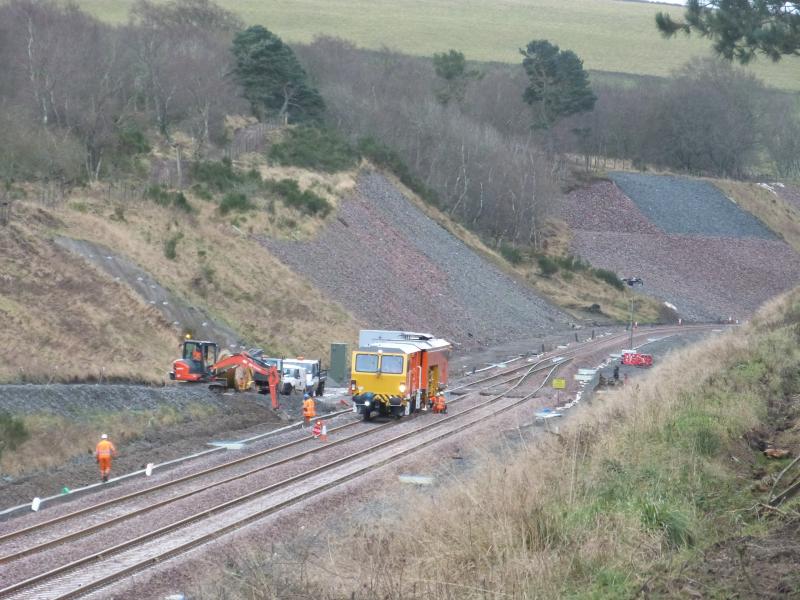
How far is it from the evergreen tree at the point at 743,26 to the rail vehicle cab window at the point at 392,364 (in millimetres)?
13562

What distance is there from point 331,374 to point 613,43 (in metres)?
127

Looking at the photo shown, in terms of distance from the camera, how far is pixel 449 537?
37.8 feet

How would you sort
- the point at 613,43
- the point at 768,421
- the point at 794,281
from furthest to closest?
the point at 613,43 < the point at 794,281 < the point at 768,421

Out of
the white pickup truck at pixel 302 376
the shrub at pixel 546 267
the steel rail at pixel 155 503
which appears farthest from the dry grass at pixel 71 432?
the shrub at pixel 546 267

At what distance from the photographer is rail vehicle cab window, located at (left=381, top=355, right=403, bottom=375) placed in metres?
32.2

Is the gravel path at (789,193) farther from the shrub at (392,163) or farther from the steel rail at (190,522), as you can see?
the steel rail at (190,522)

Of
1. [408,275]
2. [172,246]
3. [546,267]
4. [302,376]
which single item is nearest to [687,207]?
[546,267]

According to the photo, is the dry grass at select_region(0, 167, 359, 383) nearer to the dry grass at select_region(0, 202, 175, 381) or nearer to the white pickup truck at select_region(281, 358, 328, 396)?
the dry grass at select_region(0, 202, 175, 381)

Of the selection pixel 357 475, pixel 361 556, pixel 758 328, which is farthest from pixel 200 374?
pixel 361 556

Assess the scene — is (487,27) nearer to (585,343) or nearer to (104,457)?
(585,343)

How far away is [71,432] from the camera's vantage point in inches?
964

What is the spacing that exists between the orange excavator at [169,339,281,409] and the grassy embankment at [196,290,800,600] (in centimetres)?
1833

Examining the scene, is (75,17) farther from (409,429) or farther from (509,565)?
(509,565)

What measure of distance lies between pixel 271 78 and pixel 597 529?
2811 inches
